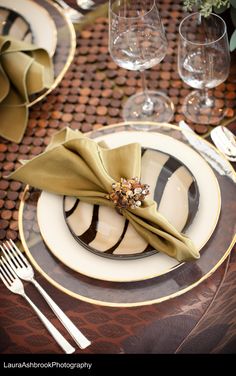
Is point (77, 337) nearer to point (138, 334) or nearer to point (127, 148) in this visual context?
point (138, 334)

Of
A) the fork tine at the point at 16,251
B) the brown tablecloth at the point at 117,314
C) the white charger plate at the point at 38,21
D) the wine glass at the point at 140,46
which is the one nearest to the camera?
the brown tablecloth at the point at 117,314

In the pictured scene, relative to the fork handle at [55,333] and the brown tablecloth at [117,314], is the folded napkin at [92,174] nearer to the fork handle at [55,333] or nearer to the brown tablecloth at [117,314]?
the brown tablecloth at [117,314]

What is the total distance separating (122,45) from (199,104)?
0.18 m

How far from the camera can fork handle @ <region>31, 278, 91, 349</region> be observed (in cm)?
89

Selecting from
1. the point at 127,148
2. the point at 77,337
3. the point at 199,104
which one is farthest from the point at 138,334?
the point at 199,104

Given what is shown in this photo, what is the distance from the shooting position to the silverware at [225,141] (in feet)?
3.47

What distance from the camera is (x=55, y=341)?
0.90 m

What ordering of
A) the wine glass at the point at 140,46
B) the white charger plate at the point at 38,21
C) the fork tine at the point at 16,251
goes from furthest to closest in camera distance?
the white charger plate at the point at 38,21, the wine glass at the point at 140,46, the fork tine at the point at 16,251

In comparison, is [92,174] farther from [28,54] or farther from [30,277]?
[28,54]

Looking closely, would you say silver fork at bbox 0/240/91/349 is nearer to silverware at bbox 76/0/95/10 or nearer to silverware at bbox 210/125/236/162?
silverware at bbox 210/125/236/162

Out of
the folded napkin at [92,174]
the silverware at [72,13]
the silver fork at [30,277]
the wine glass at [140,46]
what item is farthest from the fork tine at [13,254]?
the silverware at [72,13]

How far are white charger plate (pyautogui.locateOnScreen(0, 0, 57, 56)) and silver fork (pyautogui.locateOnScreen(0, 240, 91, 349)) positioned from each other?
455 mm

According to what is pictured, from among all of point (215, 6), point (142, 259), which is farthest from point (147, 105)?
point (142, 259)

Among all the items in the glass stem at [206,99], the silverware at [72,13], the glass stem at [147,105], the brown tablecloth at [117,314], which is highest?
A: the silverware at [72,13]
